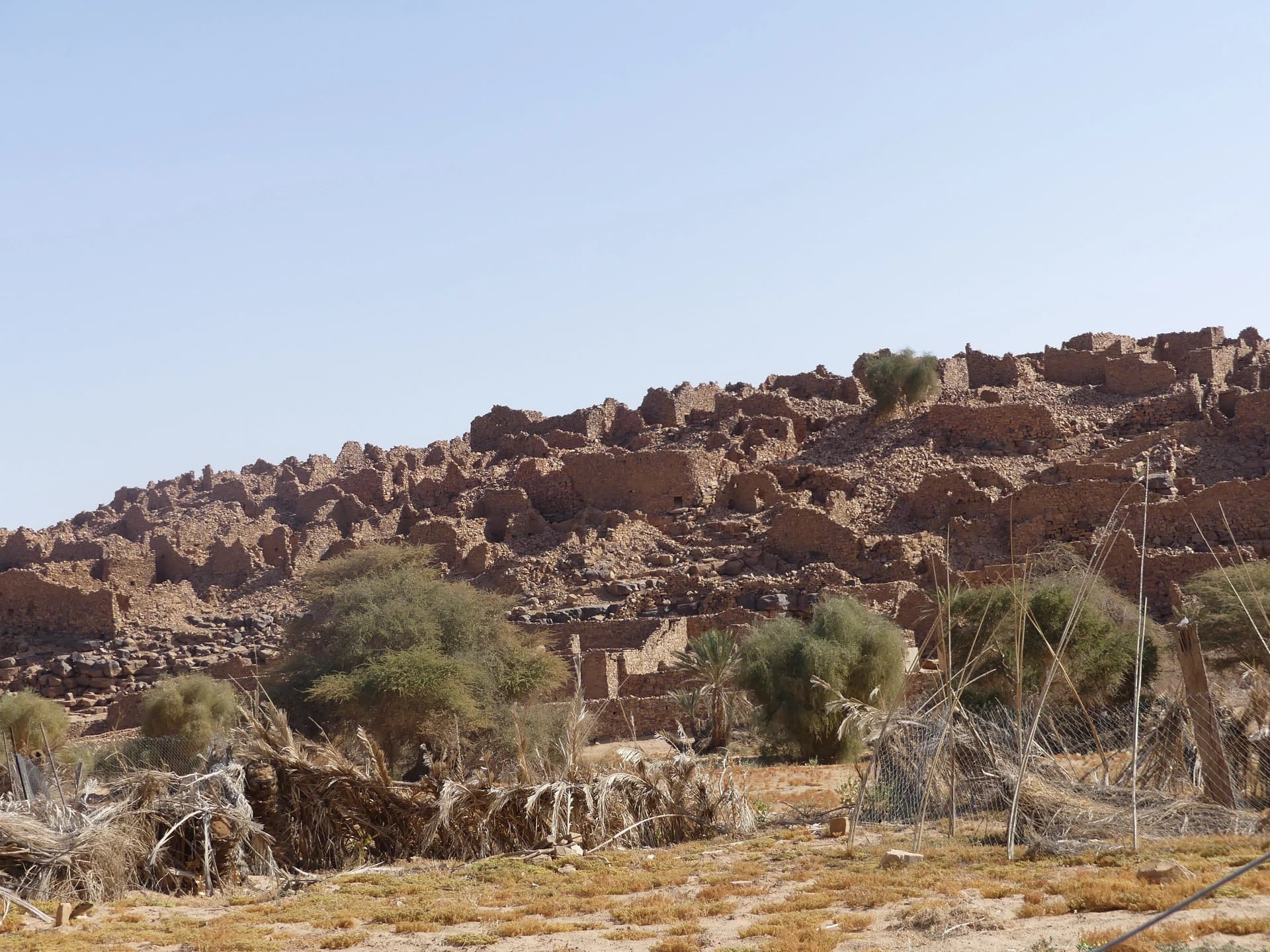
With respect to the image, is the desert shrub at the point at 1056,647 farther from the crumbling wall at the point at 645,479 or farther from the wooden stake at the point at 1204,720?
the crumbling wall at the point at 645,479

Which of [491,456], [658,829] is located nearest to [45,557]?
[491,456]

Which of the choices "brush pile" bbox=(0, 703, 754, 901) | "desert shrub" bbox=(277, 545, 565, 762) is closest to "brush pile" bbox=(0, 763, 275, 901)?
"brush pile" bbox=(0, 703, 754, 901)

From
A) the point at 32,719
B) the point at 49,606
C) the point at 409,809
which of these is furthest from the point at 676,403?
the point at 409,809

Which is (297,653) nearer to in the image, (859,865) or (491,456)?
(859,865)

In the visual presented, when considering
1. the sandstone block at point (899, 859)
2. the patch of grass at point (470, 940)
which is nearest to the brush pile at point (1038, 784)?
the sandstone block at point (899, 859)

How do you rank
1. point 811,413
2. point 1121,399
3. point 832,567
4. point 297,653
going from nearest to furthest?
point 297,653 → point 832,567 → point 1121,399 → point 811,413

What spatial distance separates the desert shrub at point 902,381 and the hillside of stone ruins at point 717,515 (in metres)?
0.60

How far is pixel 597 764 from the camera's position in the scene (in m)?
15.6

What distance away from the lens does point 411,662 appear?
76.3 ft

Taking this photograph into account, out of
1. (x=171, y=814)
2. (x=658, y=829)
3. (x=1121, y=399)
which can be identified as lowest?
(x=658, y=829)

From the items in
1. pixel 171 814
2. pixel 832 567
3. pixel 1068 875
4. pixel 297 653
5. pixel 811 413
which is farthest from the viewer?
pixel 811 413

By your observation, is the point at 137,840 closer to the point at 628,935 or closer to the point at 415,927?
the point at 415,927

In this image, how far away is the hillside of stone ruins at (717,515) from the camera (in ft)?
110

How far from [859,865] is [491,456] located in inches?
1570
